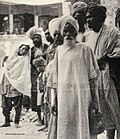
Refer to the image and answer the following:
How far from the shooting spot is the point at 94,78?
1046 millimetres

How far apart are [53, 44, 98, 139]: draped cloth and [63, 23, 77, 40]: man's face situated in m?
0.03

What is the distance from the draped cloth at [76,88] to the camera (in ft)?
3.42

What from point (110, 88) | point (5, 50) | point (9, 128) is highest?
point (5, 50)

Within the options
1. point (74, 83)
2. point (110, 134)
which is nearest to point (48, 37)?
point (74, 83)

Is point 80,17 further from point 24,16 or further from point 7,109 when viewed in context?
point 7,109

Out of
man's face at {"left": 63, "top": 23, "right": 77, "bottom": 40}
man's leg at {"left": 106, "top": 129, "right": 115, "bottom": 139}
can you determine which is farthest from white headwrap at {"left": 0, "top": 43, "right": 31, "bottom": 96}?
man's leg at {"left": 106, "top": 129, "right": 115, "bottom": 139}

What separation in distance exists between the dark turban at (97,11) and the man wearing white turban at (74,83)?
0.05 meters

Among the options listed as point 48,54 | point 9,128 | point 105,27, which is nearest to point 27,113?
point 9,128

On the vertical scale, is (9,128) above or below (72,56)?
below

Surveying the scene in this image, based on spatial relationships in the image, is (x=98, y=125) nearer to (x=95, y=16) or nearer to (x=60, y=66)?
(x=60, y=66)

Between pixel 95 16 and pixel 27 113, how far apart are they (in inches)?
12.3

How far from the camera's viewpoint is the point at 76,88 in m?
1.04

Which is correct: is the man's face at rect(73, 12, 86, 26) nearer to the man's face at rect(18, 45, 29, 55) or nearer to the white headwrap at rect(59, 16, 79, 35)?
the white headwrap at rect(59, 16, 79, 35)

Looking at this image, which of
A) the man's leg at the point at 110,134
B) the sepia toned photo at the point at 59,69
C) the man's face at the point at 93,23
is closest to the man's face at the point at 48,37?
the sepia toned photo at the point at 59,69
